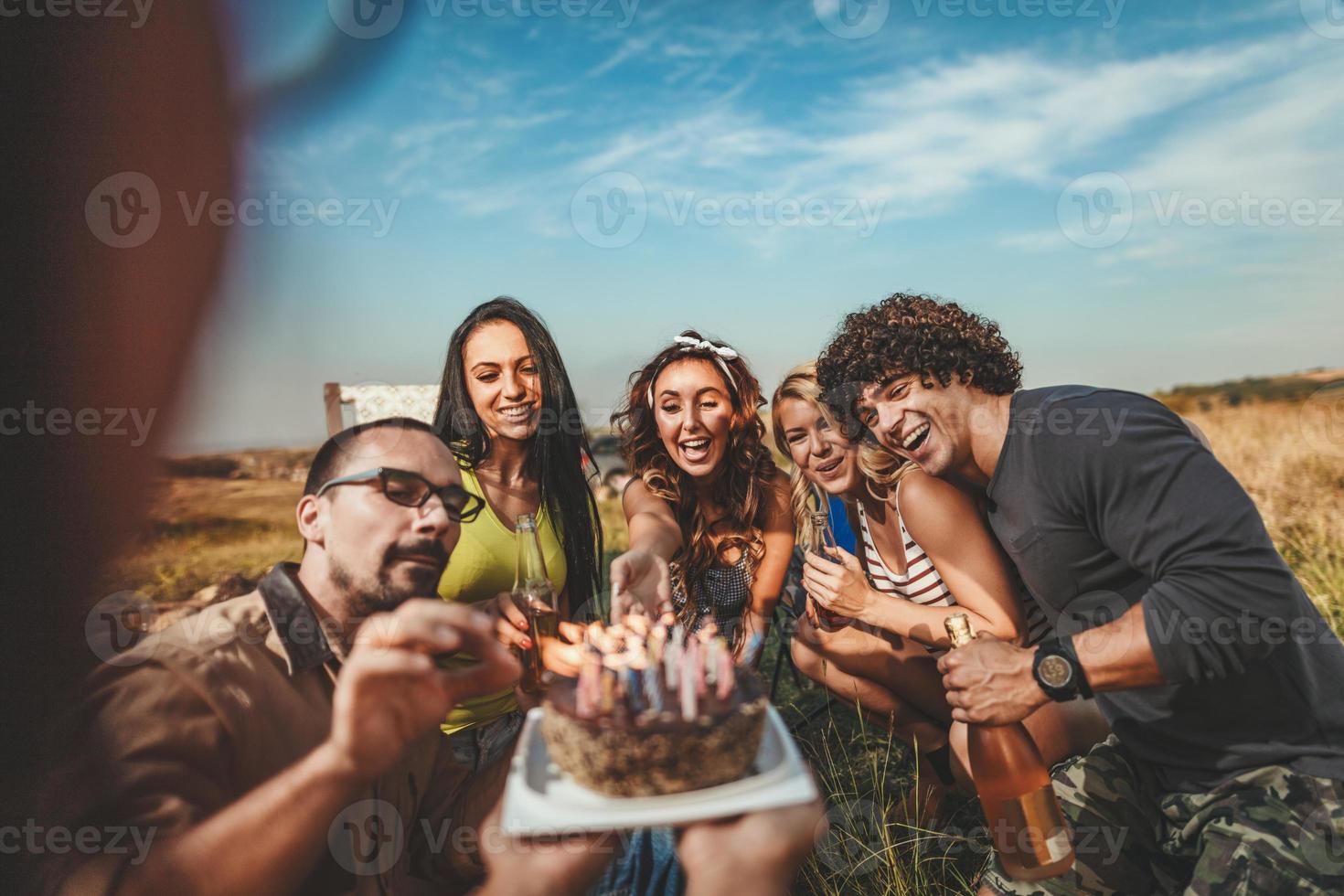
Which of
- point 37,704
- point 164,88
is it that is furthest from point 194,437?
point 164,88

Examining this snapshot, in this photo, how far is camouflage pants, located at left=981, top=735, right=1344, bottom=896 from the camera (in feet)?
9.19

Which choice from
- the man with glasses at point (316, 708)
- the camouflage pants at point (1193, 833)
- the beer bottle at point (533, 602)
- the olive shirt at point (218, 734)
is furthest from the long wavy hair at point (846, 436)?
the olive shirt at point (218, 734)

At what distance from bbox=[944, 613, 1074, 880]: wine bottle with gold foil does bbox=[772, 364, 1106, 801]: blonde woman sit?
94 centimetres

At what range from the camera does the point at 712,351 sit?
4.90m

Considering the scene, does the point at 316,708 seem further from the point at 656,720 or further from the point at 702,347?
the point at 702,347

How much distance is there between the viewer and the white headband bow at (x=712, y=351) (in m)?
4.90

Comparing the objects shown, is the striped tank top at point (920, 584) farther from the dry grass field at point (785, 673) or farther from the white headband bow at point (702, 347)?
the white headband bow at point (702, 347)

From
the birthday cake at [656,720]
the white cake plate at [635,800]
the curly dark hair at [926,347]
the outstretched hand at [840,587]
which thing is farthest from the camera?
the outstretched hand at [840,587]


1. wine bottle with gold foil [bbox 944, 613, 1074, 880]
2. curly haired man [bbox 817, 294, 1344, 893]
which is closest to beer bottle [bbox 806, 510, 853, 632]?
curly haired man [bbox 817, 294, 1344, 893]

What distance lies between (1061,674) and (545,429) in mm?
2722

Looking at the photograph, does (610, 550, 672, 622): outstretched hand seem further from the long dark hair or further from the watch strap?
the watch strap

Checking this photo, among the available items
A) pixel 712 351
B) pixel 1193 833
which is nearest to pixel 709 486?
pixel 712 351

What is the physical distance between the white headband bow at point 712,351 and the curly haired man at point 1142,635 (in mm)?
1284

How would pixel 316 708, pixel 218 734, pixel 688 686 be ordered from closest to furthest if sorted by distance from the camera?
pixel 688 686, pixel 218 734, pixel 316 708
